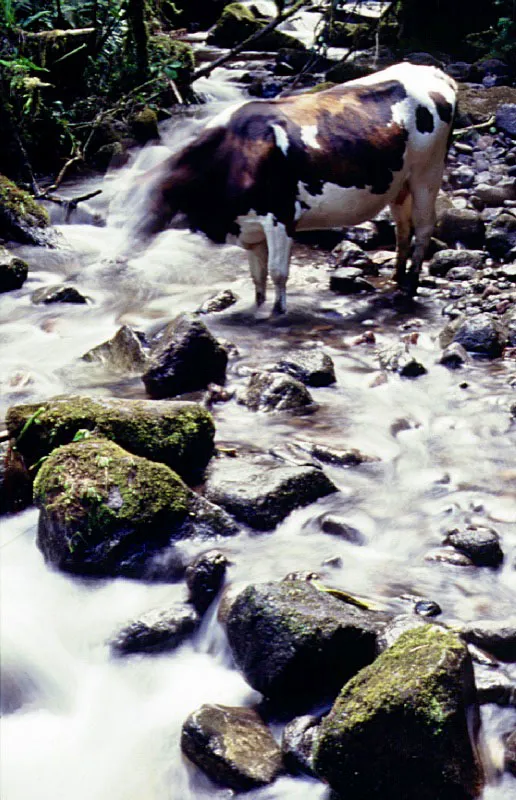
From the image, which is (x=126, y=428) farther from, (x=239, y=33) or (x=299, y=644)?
(x=239, y=33)

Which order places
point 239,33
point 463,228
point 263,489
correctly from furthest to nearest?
point 239,33
point 463,228
point 263,489

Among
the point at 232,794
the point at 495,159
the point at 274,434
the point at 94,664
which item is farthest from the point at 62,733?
the point at 495,159

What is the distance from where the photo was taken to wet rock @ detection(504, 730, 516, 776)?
11.1ft

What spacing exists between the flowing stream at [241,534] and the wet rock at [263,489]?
80mm

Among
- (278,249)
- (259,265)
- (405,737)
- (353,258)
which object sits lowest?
(353,258)

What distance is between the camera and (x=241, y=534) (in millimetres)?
4895

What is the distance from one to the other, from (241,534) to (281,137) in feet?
12.8

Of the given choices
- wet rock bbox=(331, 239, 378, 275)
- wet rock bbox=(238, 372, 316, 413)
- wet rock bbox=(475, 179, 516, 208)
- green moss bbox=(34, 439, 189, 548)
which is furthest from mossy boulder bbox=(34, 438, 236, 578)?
wet rock bbox=(475, 179, 516, 208)

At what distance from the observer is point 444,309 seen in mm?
8266

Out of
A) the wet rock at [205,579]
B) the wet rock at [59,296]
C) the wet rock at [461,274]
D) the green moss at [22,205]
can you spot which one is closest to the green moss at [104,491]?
the wet rock at [205,579]

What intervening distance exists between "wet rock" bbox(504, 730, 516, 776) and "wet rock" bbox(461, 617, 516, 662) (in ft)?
1.62

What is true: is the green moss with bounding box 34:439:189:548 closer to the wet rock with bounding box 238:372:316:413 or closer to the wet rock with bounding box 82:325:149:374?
the wet rock with bounding box 238:372:316:413

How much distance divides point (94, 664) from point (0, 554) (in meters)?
0.91

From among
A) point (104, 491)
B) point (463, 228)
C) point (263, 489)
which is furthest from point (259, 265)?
point (104, 491)
